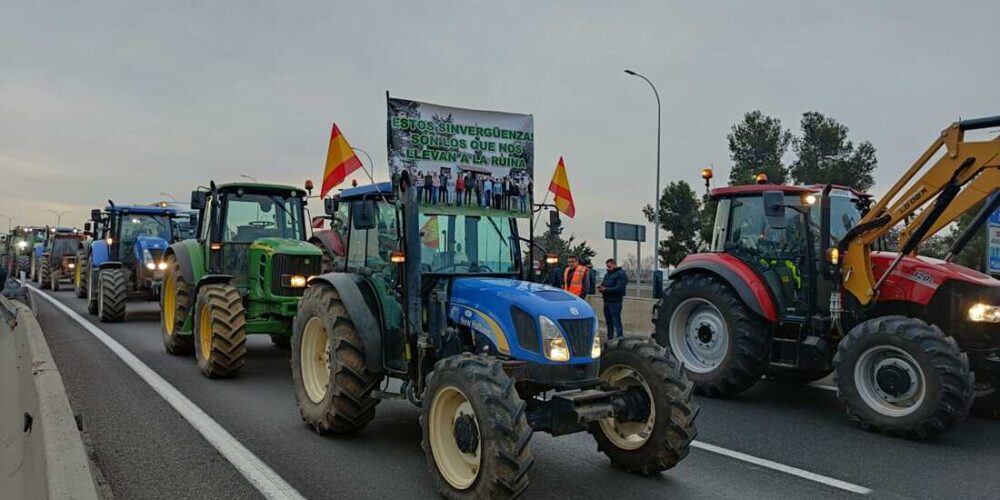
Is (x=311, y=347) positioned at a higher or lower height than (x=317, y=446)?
higher

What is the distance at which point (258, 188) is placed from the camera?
10070 mm

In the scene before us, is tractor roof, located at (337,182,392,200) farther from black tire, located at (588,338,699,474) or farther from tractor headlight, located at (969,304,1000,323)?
tractor headlight, located at (969,304,1000,323)

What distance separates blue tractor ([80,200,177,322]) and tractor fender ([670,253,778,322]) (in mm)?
9893

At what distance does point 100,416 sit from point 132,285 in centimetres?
977

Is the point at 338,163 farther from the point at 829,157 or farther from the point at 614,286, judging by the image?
the point at 829,157

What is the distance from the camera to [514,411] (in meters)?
4.06

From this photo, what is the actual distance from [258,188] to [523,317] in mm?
6636

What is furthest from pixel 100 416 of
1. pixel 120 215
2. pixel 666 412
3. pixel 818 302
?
pixel 120 215

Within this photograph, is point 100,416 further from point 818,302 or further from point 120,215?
point 120,215

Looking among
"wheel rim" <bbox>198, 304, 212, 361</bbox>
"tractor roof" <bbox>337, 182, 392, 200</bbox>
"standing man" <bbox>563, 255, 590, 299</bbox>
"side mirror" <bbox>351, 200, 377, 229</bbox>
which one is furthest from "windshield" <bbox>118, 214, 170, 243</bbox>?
"side mirror" <bbox>351, 200, 377, 229</bbox>

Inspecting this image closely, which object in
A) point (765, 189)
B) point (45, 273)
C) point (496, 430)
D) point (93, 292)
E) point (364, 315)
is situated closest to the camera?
point (496, 430)

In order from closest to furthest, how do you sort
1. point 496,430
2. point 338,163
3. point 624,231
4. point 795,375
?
point 496,430
point 338,163
point 795,375
point 624,231

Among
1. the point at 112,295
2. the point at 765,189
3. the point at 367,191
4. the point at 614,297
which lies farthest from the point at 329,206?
the point at 112,295

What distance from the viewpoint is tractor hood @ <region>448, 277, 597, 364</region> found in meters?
4.66
